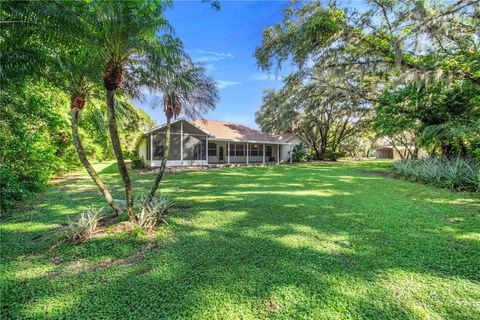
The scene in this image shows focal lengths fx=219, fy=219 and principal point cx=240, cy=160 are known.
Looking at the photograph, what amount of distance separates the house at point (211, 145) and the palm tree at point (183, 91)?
9.61 meters

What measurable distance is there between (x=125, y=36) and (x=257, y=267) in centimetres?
402

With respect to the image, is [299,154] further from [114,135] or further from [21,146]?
[114,135]

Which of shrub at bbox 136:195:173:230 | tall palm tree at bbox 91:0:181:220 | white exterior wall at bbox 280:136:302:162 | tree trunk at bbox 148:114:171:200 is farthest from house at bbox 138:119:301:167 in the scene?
tall palm tree at bbox 91:0:181:220

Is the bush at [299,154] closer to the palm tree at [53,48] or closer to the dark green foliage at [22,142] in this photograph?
the dark green foliage at [22,142]

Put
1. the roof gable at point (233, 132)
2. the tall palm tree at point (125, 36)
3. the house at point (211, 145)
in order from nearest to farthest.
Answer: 1. the tall palm tree at point (125, 36)
2. the house at point (211, 145)
3. the roof gable at point (233, 132)

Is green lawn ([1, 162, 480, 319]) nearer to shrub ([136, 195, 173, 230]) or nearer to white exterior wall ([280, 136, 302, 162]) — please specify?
shrub ([136, 195, 173, 230])

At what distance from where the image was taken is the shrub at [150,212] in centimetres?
420

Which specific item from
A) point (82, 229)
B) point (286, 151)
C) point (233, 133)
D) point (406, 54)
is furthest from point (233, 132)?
point (82, 229)

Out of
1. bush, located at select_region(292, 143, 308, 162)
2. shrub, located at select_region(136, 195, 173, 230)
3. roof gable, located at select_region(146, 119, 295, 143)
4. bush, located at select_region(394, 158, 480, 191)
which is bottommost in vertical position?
shrub, located at select_region(136, 195, 173, 230)

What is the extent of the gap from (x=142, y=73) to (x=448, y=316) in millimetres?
5697

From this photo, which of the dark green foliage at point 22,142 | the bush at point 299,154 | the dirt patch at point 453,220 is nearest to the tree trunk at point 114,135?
the dark green foliage at point 22,142

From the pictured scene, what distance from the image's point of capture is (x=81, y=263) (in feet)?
10.2

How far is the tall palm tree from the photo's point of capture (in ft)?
10.6

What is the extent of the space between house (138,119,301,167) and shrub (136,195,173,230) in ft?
34.8
